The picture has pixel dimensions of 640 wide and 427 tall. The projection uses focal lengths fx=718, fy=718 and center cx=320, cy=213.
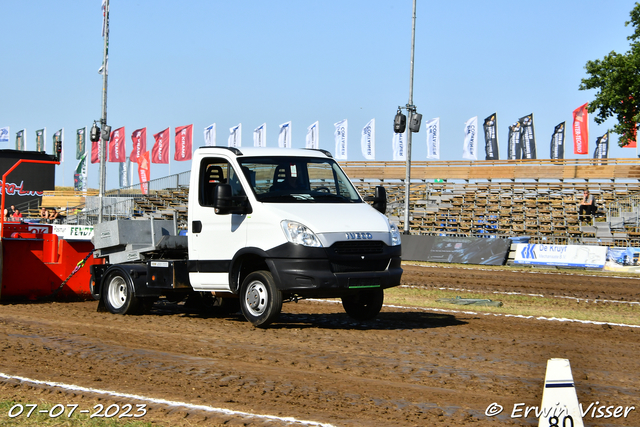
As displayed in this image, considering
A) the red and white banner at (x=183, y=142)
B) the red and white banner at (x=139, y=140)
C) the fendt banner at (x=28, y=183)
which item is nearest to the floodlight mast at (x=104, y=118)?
the fendt banner at (x=28, y=183)

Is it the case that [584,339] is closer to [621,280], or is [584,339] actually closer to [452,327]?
[452,327]

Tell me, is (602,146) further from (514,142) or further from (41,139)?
(41,139)

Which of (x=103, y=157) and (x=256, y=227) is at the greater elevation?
(x=103, y=157)

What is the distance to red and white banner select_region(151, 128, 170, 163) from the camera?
6175 centimetres

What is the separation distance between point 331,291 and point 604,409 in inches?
170

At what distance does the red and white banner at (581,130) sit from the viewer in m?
50.6

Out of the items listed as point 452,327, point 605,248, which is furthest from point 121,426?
point 605,248

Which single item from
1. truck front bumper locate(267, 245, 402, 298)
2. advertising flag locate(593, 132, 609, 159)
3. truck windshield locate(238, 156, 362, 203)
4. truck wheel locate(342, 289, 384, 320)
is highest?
advertising flag locate(593, 132, 609, 159)

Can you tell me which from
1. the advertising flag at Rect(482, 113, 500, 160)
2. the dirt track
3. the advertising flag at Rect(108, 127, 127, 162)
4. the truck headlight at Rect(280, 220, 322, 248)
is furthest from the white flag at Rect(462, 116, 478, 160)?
the truck headlight at Rect(280, 220, 322, 248)

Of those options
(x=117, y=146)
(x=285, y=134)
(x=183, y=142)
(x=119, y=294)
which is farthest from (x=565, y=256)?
(x=117, y=146)

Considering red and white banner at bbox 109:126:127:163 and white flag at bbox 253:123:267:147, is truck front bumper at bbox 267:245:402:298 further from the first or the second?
red and white banner at bbox 109:126:127:163

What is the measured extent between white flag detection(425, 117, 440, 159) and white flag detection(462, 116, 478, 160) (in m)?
2.38

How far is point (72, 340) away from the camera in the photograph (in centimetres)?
885

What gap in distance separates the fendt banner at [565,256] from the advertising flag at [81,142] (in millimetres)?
53512
